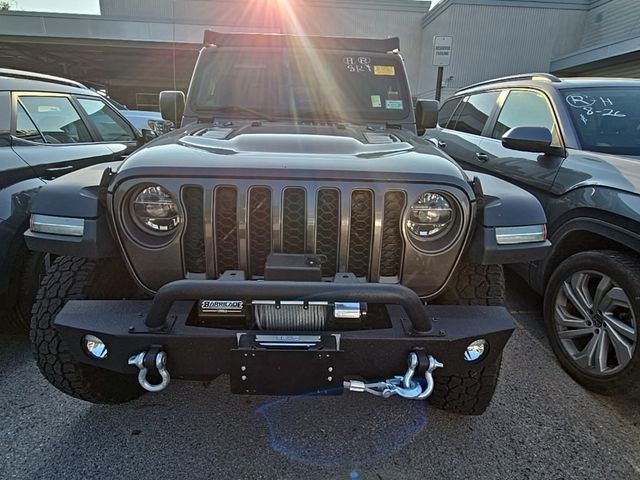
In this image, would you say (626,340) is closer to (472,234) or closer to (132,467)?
(472,234)

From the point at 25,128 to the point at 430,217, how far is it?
3.07 meters

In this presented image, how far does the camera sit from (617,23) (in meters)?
18.7

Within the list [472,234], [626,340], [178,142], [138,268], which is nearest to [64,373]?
[138,268]

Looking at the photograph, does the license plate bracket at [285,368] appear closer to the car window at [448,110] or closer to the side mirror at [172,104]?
the side mirror at [172,104]

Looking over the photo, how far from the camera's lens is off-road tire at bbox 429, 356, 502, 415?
2037mm

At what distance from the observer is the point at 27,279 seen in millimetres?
2764

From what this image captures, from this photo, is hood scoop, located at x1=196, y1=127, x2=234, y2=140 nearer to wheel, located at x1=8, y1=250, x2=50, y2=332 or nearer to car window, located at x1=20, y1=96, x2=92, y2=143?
wheel, located at x1=8, y1=250, x2=50, y2=332

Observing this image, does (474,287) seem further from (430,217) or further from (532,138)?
(532,138)

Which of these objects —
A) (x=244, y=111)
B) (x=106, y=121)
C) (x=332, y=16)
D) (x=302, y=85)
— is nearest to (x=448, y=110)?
(x=302, y=85)

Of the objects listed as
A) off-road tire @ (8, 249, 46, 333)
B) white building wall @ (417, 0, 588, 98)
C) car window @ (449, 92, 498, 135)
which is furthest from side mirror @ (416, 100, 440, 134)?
white building wall @ (417, 0, 588, 98)

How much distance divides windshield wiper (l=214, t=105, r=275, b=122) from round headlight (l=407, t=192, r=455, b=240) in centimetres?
158

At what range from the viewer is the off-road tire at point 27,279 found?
274cm

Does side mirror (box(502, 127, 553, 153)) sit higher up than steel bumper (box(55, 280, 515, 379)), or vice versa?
side mirror (box(502, 127, 553, 153))

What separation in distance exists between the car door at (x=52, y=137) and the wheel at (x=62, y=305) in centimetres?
134
